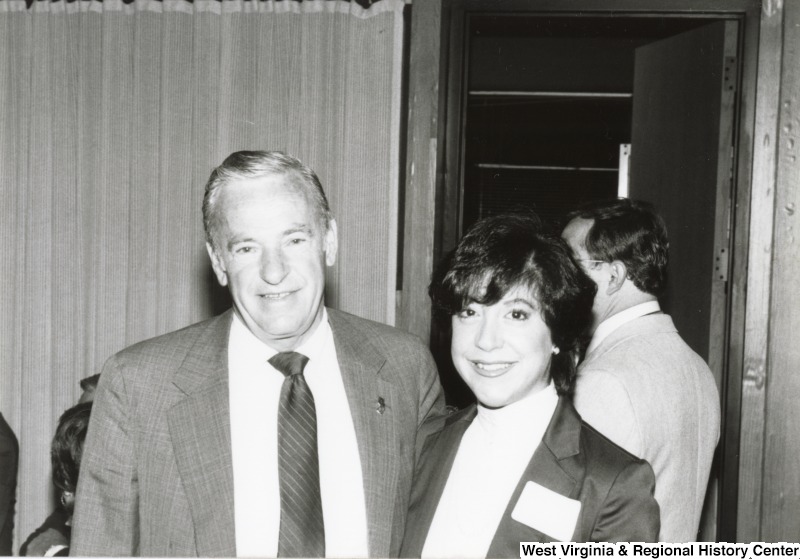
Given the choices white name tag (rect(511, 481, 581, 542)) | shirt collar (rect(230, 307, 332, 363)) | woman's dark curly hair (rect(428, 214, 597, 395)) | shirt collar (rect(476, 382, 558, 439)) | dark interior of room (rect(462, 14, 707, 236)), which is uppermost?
dark interior of room (rect(462, 14, 707, 236))

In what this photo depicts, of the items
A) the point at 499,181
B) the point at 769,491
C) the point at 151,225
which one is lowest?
the point at 769,491

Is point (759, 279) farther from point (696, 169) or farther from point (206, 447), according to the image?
point (206, 447)

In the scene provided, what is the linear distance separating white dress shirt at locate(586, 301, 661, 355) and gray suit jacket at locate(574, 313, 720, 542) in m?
0.04

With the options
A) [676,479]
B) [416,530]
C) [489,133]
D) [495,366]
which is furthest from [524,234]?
[489,133]

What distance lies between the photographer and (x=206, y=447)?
1.55 meters

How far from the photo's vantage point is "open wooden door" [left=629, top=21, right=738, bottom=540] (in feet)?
9.74

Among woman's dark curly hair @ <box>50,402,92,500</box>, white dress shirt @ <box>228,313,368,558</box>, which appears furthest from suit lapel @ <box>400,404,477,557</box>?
woman's dark curly hair @ <box>50,402,92,500</box>

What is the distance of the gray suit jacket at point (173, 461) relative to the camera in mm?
1526

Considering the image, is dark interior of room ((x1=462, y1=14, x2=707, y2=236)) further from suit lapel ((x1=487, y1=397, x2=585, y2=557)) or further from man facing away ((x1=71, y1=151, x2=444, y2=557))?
suit lapel ((x1=487, y1=397, x2=585, y2=557))

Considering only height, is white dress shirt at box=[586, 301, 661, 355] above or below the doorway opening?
below

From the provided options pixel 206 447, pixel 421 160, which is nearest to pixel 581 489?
pixel 206 447

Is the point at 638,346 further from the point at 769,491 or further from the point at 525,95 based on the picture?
the point at 525,95

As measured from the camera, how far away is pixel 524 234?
1532 millimetres

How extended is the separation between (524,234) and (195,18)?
222 cm
